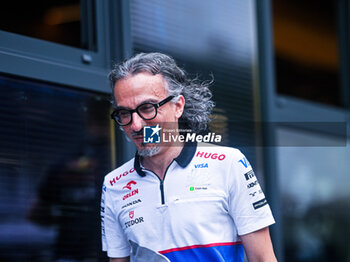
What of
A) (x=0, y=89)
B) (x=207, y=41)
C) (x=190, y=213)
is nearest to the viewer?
(x=190, y=213)

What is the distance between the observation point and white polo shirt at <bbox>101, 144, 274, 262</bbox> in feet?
8.53

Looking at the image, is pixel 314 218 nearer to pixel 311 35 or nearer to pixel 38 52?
pixel 311 35

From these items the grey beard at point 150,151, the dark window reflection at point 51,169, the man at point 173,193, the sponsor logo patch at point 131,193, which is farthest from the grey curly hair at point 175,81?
the dark window reflection at point 51,169

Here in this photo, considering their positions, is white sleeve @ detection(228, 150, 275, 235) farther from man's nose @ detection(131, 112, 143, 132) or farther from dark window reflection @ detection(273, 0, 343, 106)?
dark window reflection @ detection(273, 0, 343, 106)

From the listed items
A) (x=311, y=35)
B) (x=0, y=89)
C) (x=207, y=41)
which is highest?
(x=311, y=35)

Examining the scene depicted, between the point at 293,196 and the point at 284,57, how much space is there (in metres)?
1.23

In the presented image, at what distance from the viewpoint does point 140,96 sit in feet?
8.62

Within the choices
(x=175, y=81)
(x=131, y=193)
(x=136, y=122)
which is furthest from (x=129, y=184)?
(x=175, y=81)

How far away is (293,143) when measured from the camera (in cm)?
538

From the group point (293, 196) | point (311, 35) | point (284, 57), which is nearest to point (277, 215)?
point (293, 196)

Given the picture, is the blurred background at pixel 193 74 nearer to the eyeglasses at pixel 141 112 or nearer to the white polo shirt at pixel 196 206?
the white polo shirt at pixel 196 206

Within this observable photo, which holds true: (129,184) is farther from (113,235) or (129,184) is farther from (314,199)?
(314,199)

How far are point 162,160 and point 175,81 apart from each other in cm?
35

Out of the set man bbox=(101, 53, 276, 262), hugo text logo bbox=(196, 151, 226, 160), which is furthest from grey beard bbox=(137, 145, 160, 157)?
hugo text logo bbox=(196, 151, 226, 160)
